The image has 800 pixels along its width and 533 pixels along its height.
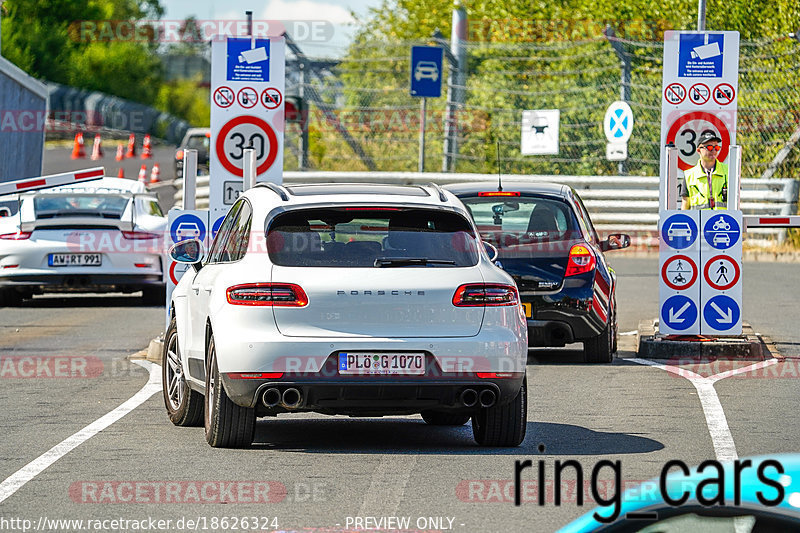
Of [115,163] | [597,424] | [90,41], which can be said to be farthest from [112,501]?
[90,41]

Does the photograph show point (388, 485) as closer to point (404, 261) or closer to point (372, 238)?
point (404, 261)

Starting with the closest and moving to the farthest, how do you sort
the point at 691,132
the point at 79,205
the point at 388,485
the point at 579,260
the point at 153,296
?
the point at 388,485 < the point at 579,260 < the point at 691,132 < the point at 79,205 < the point at 153,296

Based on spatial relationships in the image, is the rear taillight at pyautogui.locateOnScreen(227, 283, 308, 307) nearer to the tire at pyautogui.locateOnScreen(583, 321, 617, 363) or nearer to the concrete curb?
the tire at pyautogui.locateOnScreen(583, 321, 617, 363)

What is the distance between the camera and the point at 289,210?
8.74m

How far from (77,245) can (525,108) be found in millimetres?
13365

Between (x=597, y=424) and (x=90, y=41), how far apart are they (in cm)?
9342

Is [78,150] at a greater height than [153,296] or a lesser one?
greater

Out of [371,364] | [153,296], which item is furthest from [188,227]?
[153,296]

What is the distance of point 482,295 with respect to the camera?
28.1ft

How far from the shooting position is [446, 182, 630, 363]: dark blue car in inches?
521

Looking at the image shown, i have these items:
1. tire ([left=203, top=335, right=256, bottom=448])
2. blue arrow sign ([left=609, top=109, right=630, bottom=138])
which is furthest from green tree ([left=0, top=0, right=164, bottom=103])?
tire ([left=203, top=335, right=256, bottom=448])

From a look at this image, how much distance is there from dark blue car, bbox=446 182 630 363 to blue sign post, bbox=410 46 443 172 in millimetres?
15153

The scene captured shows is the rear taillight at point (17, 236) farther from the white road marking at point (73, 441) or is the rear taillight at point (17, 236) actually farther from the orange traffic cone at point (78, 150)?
the orange traffic cone at point (78, 150)

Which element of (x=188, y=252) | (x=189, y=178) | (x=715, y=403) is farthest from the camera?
(x=189, y=178)
